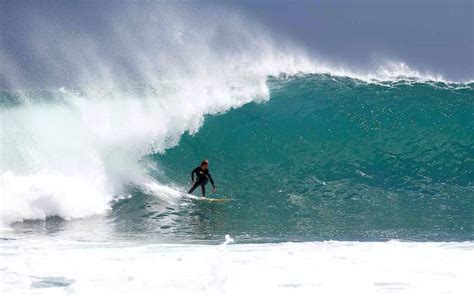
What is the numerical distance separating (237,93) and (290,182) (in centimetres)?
487

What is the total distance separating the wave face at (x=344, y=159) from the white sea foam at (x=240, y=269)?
150cm

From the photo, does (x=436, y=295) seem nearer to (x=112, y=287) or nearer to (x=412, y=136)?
(x=112, y=287)

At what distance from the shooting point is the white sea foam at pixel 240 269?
4426 millimetres

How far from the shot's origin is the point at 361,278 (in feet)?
15.6

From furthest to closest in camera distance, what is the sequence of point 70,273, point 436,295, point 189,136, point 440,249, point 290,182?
point 189,136, point 290,182, point 440,249, point 70,273, point 436,295

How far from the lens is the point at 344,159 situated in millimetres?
13359

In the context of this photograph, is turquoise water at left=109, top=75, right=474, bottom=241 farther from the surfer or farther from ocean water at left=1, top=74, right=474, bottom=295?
the surfer

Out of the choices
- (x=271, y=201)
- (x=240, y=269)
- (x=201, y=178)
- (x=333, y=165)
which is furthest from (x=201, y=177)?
(x=240, y=269)

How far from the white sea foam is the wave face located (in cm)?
150

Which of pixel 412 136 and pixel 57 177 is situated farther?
pixel 412 136

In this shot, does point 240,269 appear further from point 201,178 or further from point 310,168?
point 310,168

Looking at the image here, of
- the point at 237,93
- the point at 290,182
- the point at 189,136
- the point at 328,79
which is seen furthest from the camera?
the point at 328,79

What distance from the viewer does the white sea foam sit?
14.5ft

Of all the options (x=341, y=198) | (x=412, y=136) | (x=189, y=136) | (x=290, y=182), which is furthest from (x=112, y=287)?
(x=412, y=136)
